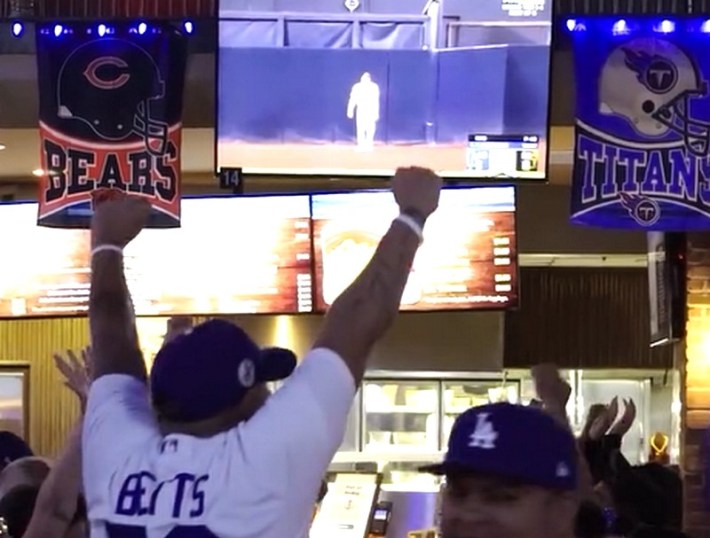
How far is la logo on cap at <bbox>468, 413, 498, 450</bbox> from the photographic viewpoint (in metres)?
2.29

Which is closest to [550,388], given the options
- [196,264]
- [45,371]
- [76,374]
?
[76,374]

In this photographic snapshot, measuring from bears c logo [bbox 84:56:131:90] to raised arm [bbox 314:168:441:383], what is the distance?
182 inches

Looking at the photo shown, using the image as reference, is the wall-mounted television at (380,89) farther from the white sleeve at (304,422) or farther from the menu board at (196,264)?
the white sleeve at (304,422)

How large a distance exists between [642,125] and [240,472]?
4892mm

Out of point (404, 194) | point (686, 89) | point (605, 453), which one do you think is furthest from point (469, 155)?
point (404, 194)

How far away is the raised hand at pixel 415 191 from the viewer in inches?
108

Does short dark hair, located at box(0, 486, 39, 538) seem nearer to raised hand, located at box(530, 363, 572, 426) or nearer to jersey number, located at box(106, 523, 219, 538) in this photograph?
jersey number, located at box(106, 523, 219, 538)

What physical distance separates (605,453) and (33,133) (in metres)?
4.96

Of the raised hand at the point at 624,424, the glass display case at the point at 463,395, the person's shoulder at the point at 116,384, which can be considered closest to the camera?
the person's shoulder at the point at 116,384

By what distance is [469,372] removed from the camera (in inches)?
422

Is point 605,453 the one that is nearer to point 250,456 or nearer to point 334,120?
point 250,456

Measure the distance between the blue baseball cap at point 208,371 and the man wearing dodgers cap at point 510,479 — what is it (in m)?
0.39

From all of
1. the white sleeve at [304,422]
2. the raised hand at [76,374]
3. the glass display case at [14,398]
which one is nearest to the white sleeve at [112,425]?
the white sleeve at [304,422]

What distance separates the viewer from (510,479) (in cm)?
227
